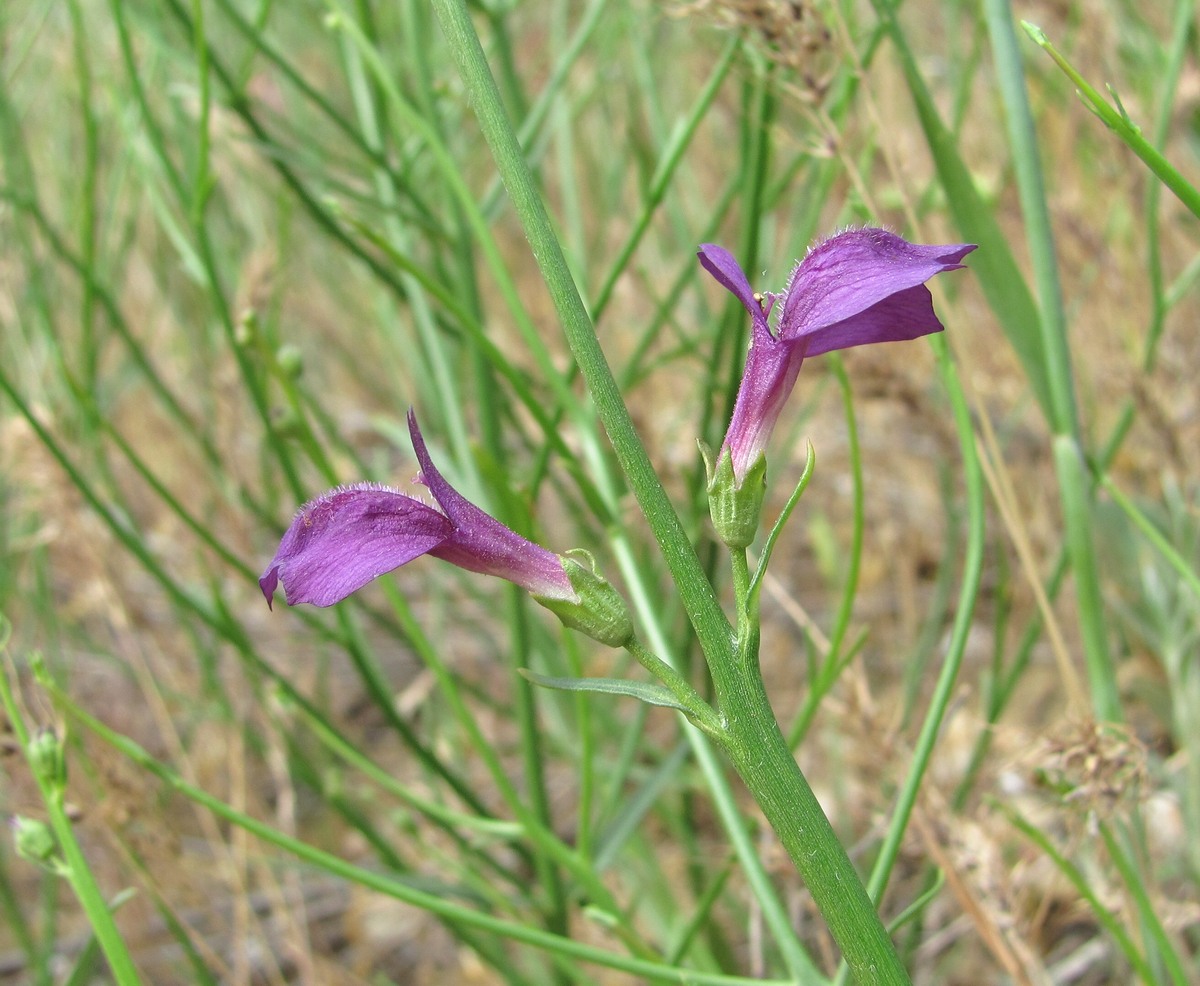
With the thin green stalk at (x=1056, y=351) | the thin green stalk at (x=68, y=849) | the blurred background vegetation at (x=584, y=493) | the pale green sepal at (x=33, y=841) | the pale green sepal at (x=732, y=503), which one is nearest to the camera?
the pale green sepal at (x=732, y=503)

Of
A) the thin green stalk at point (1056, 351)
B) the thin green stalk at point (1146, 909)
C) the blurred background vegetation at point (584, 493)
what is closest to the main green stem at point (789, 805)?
the blurred background vegetation at point (584, 493)

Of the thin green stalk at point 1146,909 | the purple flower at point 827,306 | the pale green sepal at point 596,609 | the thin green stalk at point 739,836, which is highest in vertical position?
the purple flower at point 827,306

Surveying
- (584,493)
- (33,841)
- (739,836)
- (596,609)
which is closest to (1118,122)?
(596,609)

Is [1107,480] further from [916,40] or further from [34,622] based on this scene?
[916,40]

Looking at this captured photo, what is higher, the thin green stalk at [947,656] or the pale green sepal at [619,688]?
the pale green sepal at [619,688]

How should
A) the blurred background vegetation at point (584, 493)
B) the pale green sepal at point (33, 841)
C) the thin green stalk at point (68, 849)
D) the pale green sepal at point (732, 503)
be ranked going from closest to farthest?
the pale green sepal at point (732, 503), the thin green stalk at point (68, 849), the pale green sepal at point (33, 841), the blurred background vegetation at point (584, 493)

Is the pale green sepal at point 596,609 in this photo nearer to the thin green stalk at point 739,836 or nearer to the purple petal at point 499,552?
the purple petal at point 499,552

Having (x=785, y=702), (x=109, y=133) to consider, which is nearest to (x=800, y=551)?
(x=785, y=702)
